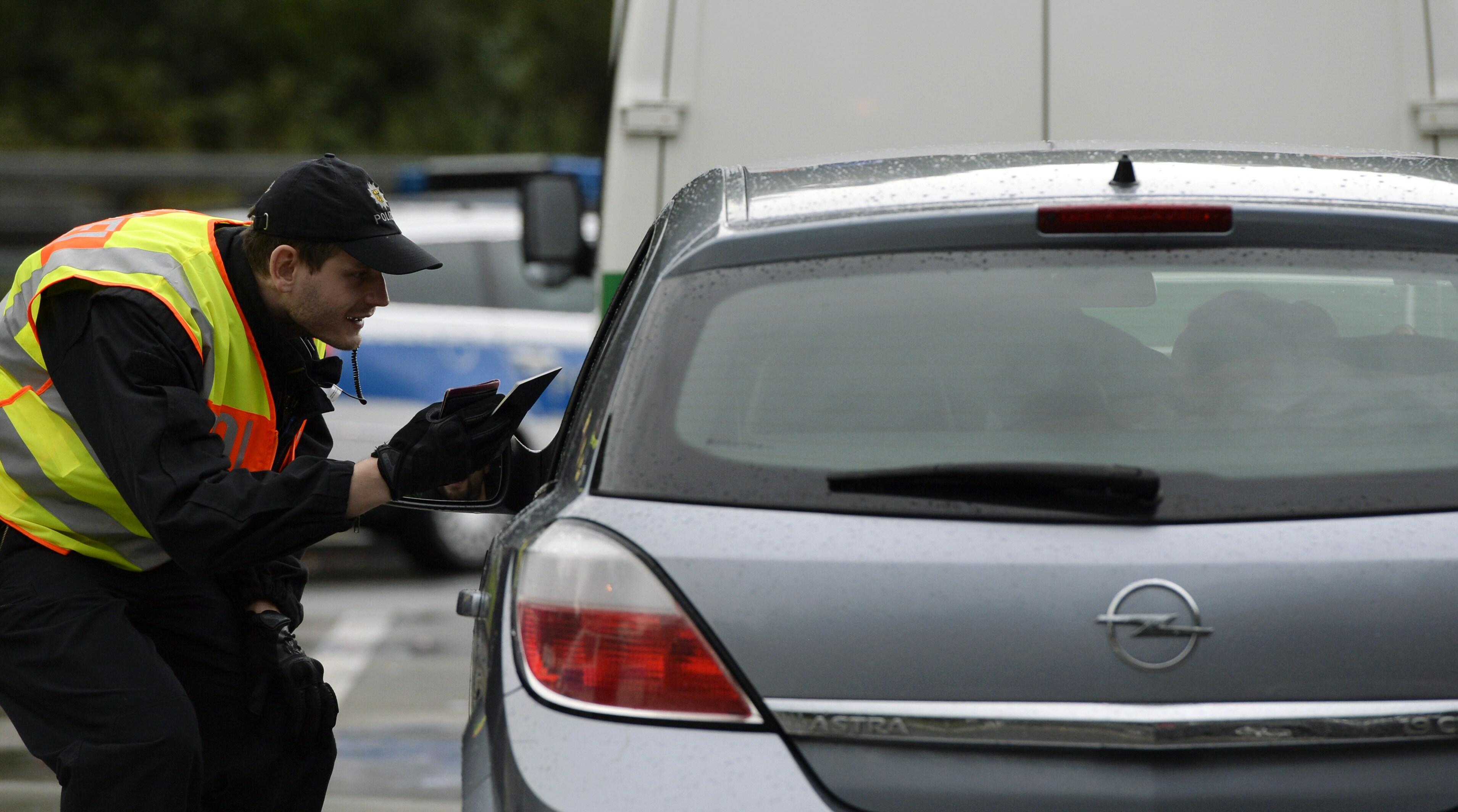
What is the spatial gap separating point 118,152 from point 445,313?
87.7 ft

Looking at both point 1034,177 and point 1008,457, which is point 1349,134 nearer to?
point 1034,177

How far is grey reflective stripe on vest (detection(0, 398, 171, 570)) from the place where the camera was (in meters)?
2.99

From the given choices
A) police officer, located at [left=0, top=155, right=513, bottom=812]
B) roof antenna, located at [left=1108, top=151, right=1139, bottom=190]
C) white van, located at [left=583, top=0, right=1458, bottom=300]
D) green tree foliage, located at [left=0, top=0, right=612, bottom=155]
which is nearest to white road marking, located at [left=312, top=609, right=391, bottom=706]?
white van, located at [left=583, top=0, right=1458, bottom=300]

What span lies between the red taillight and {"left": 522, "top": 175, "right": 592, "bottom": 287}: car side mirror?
445 cm

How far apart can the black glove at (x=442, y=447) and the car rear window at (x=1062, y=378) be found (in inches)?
24.2

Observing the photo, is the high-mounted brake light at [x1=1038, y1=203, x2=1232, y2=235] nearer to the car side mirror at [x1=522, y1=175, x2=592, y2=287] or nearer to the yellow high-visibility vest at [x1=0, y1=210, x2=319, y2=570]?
the yellow high-visibility vest at [x1=0, y1=210, x2=319, y2=570]

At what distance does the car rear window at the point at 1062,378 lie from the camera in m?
2.16

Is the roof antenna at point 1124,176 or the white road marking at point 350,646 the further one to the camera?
the white road marking at point 350,646

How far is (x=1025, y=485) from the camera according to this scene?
215cm

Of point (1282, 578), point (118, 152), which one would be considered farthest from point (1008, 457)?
point (118, 152)

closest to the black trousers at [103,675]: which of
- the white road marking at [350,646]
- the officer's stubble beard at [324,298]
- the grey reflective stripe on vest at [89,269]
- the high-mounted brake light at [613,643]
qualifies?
the grey reflective stripe on vest at [89,269]

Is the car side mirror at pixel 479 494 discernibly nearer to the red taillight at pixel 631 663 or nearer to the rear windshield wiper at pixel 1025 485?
the red taillight at pixel 631 663

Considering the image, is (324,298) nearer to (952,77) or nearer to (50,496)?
(50,496)

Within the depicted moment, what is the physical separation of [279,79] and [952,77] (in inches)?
1293
